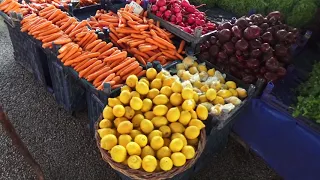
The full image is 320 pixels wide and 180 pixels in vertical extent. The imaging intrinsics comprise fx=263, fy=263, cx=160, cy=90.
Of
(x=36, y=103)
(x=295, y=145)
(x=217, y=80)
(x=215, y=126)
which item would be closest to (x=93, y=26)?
(x=36, y=103)

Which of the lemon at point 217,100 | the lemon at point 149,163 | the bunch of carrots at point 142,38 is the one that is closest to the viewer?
the lemon at point 149,163

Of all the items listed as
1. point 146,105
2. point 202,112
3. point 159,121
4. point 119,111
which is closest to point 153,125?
point 159,121

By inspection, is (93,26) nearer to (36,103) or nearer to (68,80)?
(68,80)

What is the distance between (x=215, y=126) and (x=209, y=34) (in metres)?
1.17

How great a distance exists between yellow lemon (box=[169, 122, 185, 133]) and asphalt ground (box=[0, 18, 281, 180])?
87 cm

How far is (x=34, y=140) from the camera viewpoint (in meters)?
2.79

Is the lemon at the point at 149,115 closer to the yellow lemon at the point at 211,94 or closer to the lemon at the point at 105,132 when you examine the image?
the lemon at the point at 105,132

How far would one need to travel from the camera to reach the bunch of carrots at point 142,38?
8.98 feet

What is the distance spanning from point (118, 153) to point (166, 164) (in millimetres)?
321

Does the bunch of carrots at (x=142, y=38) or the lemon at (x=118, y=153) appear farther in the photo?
the bunch of carrots at (x=142, y=38)

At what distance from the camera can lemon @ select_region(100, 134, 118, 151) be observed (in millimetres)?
1782

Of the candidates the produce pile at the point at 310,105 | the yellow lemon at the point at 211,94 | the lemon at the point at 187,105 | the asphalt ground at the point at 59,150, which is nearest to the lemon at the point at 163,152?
the lemon at the point at 187,105

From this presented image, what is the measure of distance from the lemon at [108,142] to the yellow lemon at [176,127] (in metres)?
0.42

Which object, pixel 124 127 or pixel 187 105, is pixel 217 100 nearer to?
pixel 187 105
